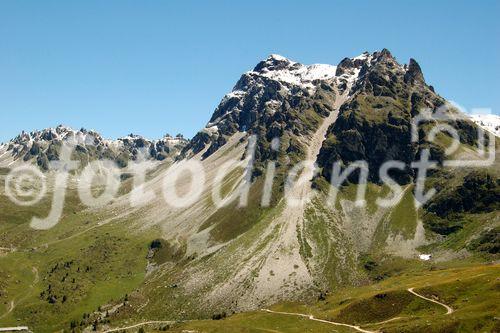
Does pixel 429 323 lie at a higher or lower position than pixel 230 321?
higher

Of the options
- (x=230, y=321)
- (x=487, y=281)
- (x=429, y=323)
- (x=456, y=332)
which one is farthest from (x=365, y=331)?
(x=230, y=321)

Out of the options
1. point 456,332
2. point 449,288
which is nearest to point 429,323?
point 456,332

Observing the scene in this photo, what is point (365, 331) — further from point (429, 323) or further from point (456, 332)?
point (456, 332)

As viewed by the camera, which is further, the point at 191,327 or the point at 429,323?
the point at 191,327

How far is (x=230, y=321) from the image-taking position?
197500 mm

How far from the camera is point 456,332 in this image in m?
122

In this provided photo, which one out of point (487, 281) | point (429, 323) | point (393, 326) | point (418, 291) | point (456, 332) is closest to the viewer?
point (456, 332)

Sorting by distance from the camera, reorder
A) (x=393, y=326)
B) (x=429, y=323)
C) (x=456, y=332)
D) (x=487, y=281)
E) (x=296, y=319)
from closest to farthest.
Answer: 1. (x=456, y=332)
2. (x=429, y=323)
3. (x=393, y=326)
4. (x=487, y=281)
5. (x=296, y=319)

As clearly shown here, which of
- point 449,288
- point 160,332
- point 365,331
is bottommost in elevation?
point 160,332

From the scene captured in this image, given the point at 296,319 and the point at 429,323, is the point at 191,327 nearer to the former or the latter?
the point at 296,319

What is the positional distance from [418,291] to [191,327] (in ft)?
273

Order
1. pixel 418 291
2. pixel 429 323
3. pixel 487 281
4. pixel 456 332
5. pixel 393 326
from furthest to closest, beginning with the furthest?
pixel 418 291 < pixel 487 281 < pixel 393 326 < pixel 429 323 < pixel 456 332

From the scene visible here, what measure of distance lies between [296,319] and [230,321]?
88.2 ft

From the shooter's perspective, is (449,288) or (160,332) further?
(160,332)
